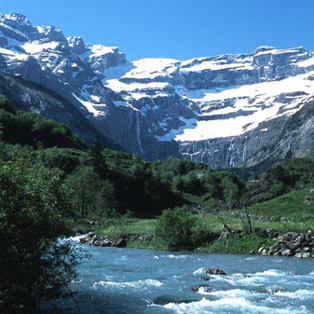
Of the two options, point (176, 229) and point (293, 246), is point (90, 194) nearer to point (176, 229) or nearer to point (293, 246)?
point (176, 229)

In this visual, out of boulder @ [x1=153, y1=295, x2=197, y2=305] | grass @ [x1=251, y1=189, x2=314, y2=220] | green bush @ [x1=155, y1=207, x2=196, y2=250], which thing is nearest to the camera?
boulder @ [x1=153, y1=295, x2=197, y2=305]

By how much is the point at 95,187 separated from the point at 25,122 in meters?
86.1

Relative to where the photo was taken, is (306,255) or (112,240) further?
(112,240)

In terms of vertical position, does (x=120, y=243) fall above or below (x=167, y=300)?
below

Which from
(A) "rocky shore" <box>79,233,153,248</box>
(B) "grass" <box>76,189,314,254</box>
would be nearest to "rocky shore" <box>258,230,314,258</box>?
(B) "grass" <box>76,189,314,254</box>

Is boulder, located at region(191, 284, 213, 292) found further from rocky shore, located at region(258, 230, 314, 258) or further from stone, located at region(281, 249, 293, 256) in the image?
rocky shore, located at region(258, 230, 314, 258)

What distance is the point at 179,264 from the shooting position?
44.7 metres

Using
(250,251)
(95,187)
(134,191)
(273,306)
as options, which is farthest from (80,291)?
(134,191)

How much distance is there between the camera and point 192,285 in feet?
108

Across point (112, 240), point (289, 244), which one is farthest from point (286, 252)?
point (112, 240)

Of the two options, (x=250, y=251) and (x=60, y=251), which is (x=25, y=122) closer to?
(x=250, y=251)

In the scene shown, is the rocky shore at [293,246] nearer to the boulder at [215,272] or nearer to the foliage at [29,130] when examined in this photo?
the boulder at [215,272]

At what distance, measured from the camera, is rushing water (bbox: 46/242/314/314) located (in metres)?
26.1

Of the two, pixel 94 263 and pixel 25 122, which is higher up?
pixel 25 122
